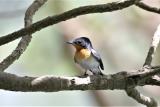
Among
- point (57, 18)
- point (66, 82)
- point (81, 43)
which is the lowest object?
point (66, 82)

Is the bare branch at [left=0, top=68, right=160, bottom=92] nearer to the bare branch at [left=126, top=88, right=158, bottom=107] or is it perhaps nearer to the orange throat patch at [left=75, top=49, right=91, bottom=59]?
the bare branch at [left=126, top=88, right=158, bottom=107]

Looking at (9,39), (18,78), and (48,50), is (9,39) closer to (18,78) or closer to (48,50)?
(18,78)

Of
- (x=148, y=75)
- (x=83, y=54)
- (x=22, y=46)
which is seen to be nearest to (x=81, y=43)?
(x=83, y=54)

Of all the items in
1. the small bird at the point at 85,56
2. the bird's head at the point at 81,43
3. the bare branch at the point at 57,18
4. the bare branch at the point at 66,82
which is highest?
the bird's head at the point at 81,43

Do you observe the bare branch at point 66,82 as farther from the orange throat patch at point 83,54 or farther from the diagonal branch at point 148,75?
the orange throat patch at point 83,54

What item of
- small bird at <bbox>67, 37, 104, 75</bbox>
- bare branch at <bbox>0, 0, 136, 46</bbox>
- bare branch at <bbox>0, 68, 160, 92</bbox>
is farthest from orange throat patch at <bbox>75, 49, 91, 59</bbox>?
bare branch at <bbox>0, 0, 136, 46</bbox>

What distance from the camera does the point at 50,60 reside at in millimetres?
4391

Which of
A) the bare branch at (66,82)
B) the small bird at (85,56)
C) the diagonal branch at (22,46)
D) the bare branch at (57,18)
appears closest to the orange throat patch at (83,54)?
the small bird at (85,56)

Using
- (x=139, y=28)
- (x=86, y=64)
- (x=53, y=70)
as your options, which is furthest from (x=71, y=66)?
(x=86, y=64)

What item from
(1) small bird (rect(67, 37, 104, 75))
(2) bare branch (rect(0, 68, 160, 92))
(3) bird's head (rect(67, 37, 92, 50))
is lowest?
(2) bare branch (rect(0, 68, 160, 92))

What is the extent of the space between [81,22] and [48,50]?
0.54 m

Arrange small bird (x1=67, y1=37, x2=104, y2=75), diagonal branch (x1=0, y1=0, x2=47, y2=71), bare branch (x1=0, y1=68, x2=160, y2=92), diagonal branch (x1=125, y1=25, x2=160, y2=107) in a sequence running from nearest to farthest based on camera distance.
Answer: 1. bare branch (x1=0, y1=68, x2=160, y2=92)
2. diagonal branch (x1=125, y1=25, x2=160, y2=107)
3. diagonal branch (x1=0, y1=0, x2=47, y2=71)
4. small bird (x1=67, y1=37, x2=104, y2=75)

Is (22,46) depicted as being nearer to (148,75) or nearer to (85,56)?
(85,56)

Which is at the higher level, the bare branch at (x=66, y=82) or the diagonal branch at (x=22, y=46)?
the diagonal branch at (x=22, y=46)
